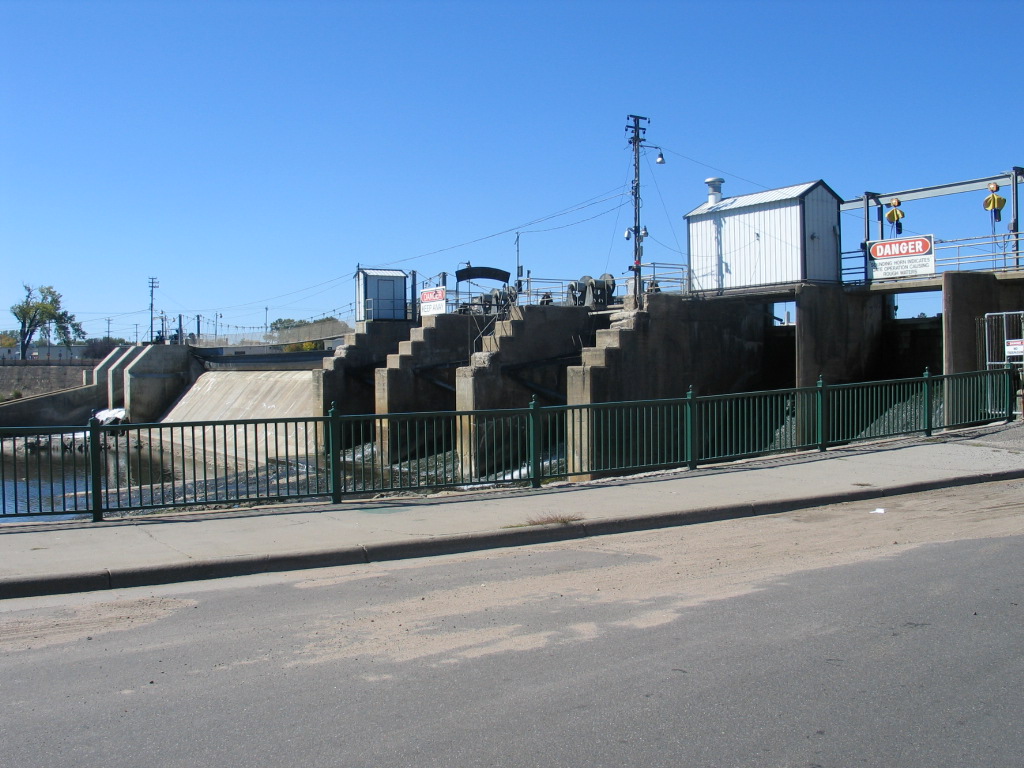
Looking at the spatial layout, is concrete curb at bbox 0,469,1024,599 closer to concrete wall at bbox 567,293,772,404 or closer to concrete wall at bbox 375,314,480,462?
concrete wall at bbox 567,293,772,404

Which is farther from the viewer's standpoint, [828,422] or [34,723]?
[828,422]

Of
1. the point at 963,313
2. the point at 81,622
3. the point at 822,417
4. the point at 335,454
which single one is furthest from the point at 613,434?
the point at 963,313

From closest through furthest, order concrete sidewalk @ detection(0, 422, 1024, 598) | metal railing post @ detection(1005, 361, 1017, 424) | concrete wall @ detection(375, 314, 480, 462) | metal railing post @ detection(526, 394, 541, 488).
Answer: concrete sidewalk @ detection(0, 422, 1024, 598), metal railing post @ detection(526, 394, 541, 488), metal railing post @ detection(1005, 361, 1017, 424), concrete wall @ detection(375, 314, 480, 462)

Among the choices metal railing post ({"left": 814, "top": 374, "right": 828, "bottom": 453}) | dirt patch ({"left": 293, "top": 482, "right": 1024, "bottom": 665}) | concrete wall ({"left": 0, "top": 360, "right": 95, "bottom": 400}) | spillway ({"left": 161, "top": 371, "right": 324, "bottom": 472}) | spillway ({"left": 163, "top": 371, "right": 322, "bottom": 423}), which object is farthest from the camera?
concrete wall ({"left": 0, "top": 360, "right": 95, "bottom": 400})

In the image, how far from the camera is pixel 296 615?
650 centimetres

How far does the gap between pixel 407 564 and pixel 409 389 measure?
22067 mm

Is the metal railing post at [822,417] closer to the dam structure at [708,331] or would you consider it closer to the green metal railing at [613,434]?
the green metal railing at [613,434]

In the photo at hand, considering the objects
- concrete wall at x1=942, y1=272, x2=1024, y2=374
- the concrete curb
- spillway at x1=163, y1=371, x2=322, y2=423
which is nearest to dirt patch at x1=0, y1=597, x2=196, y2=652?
the concrete curb

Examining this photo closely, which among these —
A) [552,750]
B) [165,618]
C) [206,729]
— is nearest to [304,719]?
[206,729]

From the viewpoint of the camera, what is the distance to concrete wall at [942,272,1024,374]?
77.5 feet

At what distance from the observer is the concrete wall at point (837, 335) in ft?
86.8

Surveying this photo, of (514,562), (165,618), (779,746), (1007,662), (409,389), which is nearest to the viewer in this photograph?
(779,746)

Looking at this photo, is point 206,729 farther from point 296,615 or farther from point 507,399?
point 507,399

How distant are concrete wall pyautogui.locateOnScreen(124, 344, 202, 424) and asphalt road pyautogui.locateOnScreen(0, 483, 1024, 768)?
4135 cm
